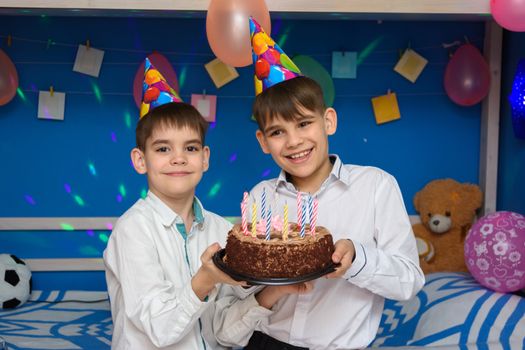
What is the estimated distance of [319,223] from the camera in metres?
1.47

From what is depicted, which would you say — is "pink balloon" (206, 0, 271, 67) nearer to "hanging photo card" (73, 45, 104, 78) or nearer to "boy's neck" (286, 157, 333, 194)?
"boy's neck" (286, 157, 333, 194)

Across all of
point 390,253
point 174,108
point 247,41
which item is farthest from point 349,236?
point 247,41

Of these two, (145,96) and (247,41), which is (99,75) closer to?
(247,41)

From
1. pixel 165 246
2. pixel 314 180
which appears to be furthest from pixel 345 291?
pixel 165 246

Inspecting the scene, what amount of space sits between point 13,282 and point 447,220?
196 centimetres

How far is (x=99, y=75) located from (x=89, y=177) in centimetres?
48

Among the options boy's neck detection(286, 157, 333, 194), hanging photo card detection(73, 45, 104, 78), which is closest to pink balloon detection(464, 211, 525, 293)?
boy's neck detection(286, 157, 333, 194)

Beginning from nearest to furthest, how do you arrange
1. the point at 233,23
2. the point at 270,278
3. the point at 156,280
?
the point at 270,278, the point at 156,280, the point at 233,23

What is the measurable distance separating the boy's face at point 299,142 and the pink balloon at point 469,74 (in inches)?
59.2

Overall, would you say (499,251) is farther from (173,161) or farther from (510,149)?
(173,161)

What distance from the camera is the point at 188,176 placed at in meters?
1.44

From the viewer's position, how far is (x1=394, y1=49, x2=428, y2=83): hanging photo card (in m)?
2.81

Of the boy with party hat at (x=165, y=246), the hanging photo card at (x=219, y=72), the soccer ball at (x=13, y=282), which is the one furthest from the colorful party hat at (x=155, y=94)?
the soccer ball at (x=13, y=282)

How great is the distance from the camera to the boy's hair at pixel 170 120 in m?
1.47
